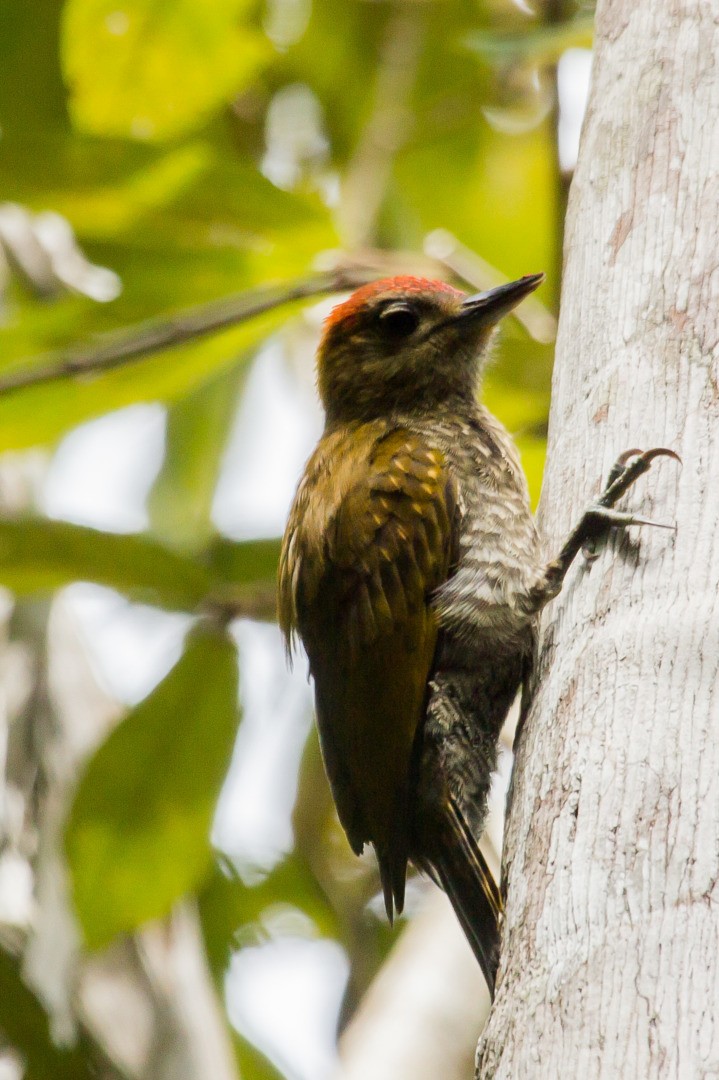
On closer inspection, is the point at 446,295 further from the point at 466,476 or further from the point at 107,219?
the point at 107,219

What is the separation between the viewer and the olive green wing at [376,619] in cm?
259

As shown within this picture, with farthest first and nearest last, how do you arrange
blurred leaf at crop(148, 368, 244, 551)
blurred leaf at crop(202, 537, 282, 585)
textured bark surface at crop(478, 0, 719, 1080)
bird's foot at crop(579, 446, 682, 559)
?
blurred leaf at crop(148, 368, 244, 551), blurred leaf at crop(202, 537, 282, 585), bird's foot at crop(579, 446, 682, 559), textured bark surface at crop(478, 0, 719, 1080)

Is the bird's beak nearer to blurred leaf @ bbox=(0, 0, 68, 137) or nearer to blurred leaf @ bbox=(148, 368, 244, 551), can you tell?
blurred leaf @ bbox=(148, 368, 244, 551)

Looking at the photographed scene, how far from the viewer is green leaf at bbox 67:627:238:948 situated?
10.8 ft

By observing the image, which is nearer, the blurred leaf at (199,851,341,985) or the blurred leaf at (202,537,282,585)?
the blurred leaf at (202,537,282,585)

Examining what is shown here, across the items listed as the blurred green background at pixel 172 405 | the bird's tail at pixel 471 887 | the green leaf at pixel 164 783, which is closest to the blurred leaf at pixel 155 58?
the blurred green background at pixel 172 405

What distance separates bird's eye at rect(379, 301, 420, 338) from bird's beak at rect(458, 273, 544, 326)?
→ 0.12m

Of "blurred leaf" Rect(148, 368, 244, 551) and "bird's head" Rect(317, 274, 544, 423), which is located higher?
"bird's head" Rect(317, 274, 544, 423)

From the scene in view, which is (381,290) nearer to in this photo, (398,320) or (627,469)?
(398,320)

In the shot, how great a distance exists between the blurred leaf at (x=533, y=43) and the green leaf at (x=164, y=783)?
4.83 feet

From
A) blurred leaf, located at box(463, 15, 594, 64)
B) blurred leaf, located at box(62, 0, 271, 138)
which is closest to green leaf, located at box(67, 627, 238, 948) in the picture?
blurred leaf, located at box(62, 0, 271, 138)

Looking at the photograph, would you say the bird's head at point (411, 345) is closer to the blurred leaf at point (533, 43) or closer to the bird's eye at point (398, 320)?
the bird's eye at point (398, 320)

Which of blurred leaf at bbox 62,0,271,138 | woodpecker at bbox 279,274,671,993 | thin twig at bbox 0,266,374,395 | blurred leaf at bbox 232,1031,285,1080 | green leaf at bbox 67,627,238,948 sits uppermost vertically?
blurred leaf at bbox 62,0,271,138

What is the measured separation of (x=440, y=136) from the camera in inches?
185
